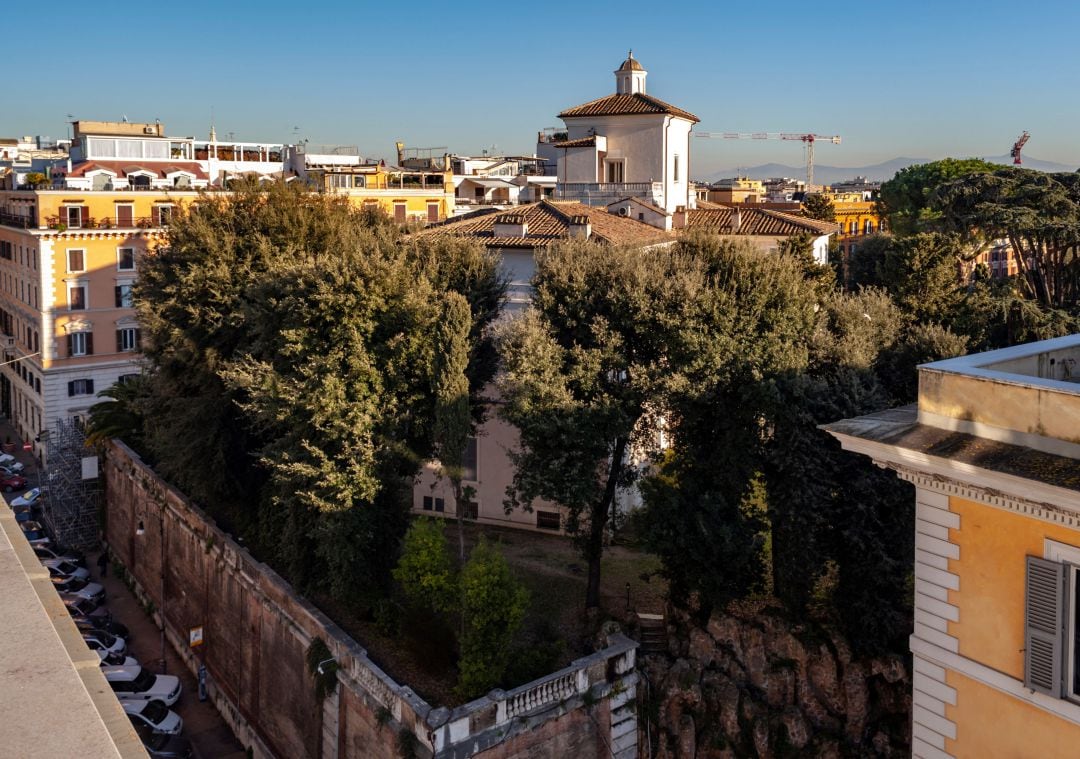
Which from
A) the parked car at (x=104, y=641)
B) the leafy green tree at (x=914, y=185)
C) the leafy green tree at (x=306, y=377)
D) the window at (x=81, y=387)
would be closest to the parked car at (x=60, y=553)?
the parked car at (x=104, y=641)

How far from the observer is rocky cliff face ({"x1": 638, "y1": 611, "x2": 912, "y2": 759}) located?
16.8 meters

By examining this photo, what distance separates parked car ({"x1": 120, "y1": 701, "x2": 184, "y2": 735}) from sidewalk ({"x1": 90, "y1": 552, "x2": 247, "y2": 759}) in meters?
0.68

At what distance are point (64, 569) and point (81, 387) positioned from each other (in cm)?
1250

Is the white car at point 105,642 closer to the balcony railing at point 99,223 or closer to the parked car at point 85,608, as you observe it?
the parked car at point 85,608

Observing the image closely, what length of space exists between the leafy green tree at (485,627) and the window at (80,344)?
101 feet

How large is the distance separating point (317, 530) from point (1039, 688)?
1429 cm

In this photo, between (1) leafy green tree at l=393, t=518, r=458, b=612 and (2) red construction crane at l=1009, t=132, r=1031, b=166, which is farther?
(2) red construction crane at l=1009, t=132, r=1031, b=166

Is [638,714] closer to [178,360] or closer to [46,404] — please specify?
[178,360]

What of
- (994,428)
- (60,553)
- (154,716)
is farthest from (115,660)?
(994,428)

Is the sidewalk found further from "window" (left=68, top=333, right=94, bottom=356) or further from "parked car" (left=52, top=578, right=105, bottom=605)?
"window" (left=68, top=333, right=94, bottom=356)

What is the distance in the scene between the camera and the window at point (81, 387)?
4177 centimetres

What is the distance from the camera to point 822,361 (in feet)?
63.3

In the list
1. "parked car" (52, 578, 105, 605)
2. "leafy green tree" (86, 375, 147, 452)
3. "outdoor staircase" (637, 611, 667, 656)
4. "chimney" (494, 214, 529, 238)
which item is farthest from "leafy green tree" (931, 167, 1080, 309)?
"parked car" (52, 578, 105, 605)

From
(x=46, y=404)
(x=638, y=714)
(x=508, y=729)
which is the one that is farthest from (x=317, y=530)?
(x=46, y=404)
